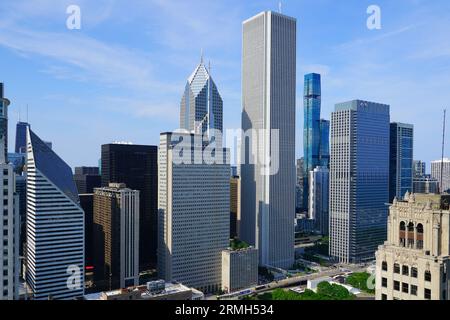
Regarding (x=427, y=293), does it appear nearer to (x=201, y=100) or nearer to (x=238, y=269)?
(x=238, y=269)

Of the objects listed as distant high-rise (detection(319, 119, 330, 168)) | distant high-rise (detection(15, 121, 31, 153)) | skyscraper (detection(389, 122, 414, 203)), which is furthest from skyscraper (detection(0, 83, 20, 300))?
distant high-rise (detection(319, 119, 330, 168))

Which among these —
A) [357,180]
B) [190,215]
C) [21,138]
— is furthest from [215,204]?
[21,138]

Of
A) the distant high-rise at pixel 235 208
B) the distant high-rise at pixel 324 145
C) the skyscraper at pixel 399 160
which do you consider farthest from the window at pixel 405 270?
the distant high-rise at pixel 324 145

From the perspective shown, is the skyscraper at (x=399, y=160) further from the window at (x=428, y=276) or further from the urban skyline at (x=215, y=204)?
the window at (x=428, y=276)

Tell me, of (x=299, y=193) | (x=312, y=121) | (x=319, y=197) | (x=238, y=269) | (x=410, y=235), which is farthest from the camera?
(x=312, y=121)

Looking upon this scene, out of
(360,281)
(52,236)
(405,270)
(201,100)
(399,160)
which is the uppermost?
(201,100)

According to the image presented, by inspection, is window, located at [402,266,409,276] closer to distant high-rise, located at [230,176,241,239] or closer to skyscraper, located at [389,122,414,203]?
distant high-rise, located at [230,176,241,239]
